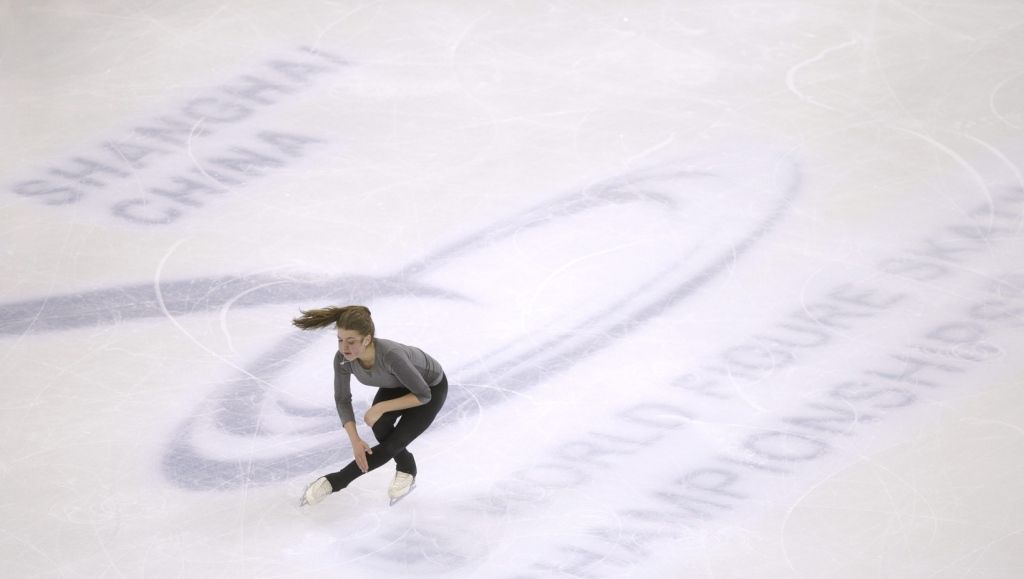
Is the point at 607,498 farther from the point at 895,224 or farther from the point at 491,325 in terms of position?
the point at 895,224

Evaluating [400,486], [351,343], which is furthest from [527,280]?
[351,343]

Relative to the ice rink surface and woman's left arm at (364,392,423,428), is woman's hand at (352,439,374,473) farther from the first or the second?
the ice rink surface

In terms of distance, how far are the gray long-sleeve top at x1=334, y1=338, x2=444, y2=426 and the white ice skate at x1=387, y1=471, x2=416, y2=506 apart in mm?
340

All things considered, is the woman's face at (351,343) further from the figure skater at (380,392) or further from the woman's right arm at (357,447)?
the woman's right arm at (357,447)

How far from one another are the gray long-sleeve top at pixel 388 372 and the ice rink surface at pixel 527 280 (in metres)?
0.48

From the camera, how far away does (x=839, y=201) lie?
6.46m

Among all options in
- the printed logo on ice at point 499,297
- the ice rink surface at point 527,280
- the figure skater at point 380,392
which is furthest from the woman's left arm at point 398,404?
the printed logo on ice at point 499,297

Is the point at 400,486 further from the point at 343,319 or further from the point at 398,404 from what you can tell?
the point at 343,319

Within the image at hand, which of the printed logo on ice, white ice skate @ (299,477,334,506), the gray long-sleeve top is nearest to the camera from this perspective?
the gray long-sleeve top

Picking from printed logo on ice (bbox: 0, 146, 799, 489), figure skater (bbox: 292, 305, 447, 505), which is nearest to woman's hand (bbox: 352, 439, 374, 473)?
figure skater (bbox: 292, 305, 447, 505)

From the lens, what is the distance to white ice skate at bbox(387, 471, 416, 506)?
467 cm

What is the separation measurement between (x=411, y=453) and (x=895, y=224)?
2.72 metres

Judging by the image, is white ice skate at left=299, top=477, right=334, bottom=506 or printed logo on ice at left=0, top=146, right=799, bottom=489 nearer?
white ice skate at left=299, top=477, right=334, bottom=506

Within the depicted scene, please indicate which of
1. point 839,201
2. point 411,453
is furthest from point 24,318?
point 839,201
